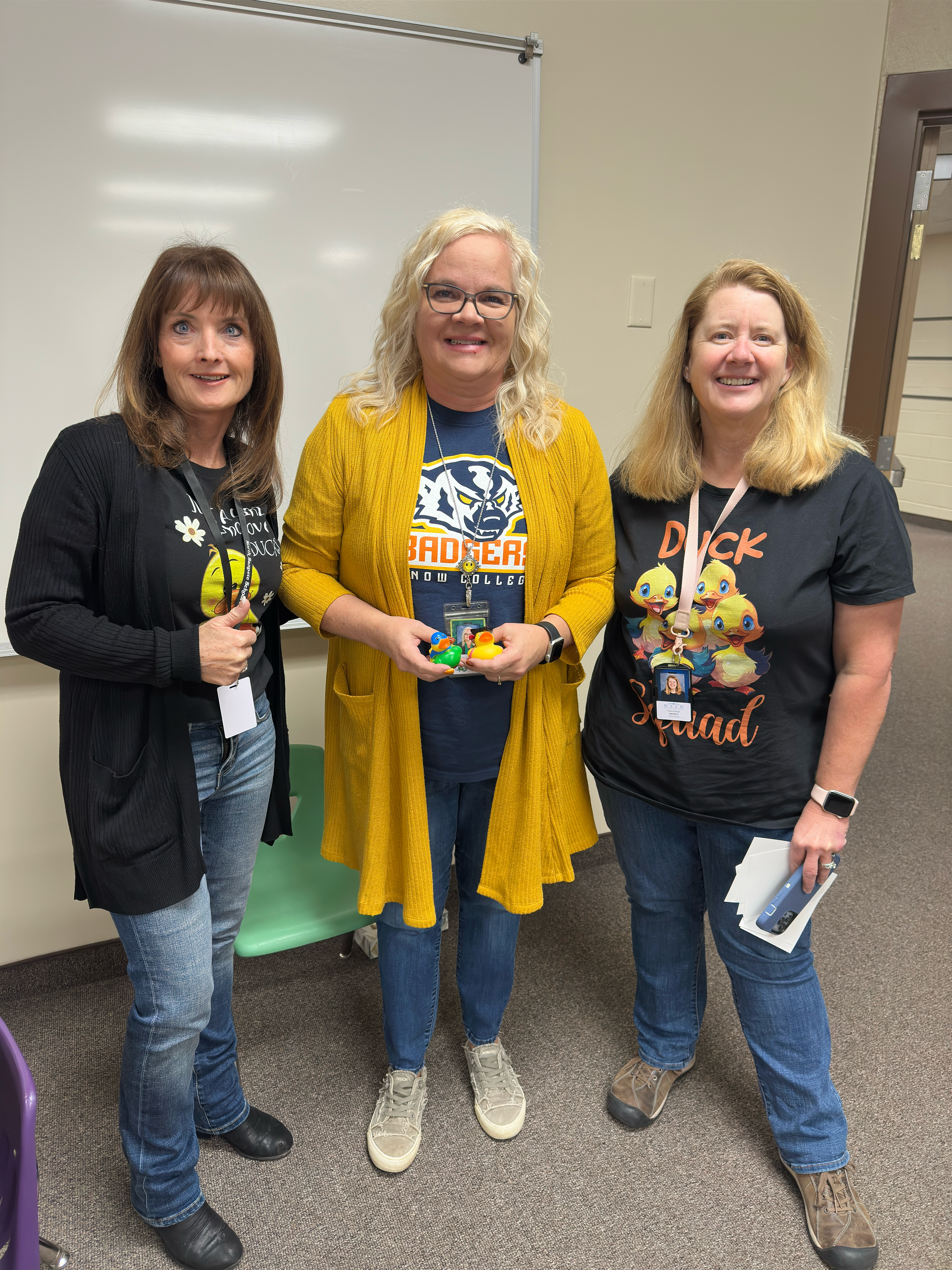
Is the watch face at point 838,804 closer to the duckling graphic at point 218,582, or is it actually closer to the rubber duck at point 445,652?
the rubber duck at point 445,652

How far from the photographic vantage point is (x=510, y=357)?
4.83 ft

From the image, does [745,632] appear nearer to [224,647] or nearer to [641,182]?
[224,647]

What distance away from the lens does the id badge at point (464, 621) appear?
4.66 ft

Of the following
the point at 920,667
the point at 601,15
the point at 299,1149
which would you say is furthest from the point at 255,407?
the point at 920,667

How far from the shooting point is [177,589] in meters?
1.21

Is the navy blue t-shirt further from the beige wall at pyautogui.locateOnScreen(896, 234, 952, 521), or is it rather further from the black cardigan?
the beige wall at pyautogui.locateOnScreen(896, 234, 952, 521)

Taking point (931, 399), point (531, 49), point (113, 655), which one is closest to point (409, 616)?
point (113, 655)

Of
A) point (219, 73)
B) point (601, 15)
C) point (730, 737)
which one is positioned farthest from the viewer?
point (601, 15)

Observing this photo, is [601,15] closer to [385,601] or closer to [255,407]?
[255,407]

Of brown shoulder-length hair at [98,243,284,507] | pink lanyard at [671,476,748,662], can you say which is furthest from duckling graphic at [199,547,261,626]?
pink lanyard at [671,476,748,662]

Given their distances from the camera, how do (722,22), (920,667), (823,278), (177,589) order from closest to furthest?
(177,589) → (722,22) → (823,278) → (920,667)

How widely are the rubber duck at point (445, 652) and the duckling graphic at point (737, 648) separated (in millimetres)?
457

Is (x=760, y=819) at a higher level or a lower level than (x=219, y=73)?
lower

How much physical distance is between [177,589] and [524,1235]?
1346 millimetres
